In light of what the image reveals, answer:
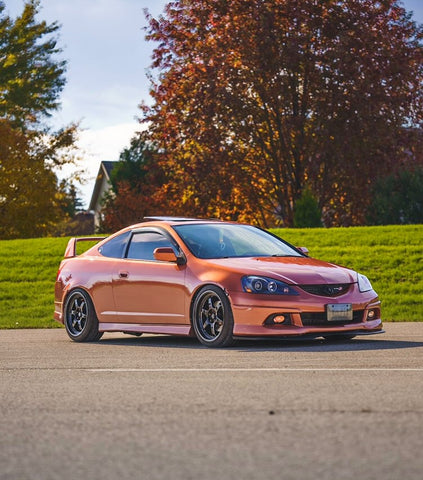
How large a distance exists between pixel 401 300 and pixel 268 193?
56.3 feet

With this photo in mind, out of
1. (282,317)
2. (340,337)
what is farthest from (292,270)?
(340,337)

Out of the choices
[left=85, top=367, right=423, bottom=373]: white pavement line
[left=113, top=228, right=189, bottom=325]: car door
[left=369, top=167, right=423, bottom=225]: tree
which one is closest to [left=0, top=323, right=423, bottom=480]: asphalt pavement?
[left=85, top=367, right=423, bottom=373]: white pavement line

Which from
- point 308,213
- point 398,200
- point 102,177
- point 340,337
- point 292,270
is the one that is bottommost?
point 340,337

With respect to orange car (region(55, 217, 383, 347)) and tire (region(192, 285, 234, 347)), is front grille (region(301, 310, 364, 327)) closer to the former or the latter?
orange car (region(55, 217, 383, 347))

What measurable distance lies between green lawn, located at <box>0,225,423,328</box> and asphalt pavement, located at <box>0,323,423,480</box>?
24.2 feet

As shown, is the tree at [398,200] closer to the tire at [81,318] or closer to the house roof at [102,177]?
the tire at [81,318]

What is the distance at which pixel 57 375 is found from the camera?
954 cm

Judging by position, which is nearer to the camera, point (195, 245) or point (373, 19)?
point (195, 245)

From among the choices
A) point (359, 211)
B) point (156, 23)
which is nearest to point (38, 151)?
point (156, 23)

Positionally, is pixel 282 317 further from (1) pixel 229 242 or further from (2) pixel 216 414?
(2) pixel 216 414

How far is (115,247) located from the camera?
13.9m

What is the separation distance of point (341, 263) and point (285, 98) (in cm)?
1176

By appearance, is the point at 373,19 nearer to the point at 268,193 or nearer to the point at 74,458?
the point at 268,193

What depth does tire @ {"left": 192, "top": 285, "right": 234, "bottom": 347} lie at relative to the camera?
38.8ft
